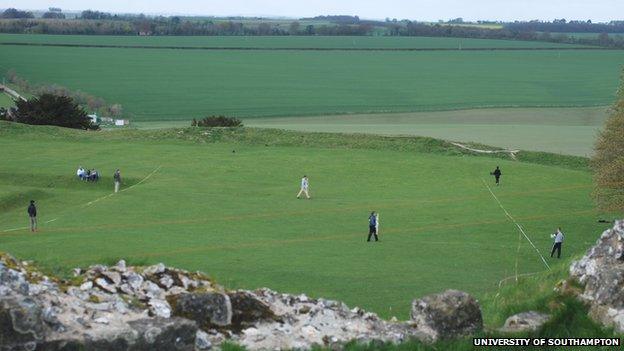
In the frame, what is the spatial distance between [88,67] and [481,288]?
140 meters

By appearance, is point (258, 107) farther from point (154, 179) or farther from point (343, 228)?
point (343, 228)

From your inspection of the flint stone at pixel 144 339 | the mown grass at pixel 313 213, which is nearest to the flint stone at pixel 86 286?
the mown grass at pixel 313 213

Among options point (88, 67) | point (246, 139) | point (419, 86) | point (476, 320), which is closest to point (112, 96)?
point (88, 67)

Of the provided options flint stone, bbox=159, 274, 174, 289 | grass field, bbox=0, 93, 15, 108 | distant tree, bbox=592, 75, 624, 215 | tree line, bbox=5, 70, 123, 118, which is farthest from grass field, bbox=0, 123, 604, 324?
tree line, bbox=5, 70, 123, 118

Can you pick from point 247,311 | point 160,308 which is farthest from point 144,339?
point 247,311

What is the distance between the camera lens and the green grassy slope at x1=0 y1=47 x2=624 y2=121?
12488cm

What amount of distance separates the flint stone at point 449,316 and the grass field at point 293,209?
582cm

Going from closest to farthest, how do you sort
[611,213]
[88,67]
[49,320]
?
[49,320], [611,213], [88,67]

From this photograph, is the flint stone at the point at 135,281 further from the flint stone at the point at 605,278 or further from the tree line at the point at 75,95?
the tree line at the point at 75,95

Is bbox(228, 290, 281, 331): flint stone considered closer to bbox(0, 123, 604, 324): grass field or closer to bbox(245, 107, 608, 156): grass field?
bbox(0, 123, 604, 324): grass field

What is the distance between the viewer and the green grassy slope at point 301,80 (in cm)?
12488

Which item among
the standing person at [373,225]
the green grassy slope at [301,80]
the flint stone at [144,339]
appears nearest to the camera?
the flint stone at [144,339]

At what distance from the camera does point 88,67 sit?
159375 mm

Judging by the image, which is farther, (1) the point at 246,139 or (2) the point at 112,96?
(2) the point at 112,96
